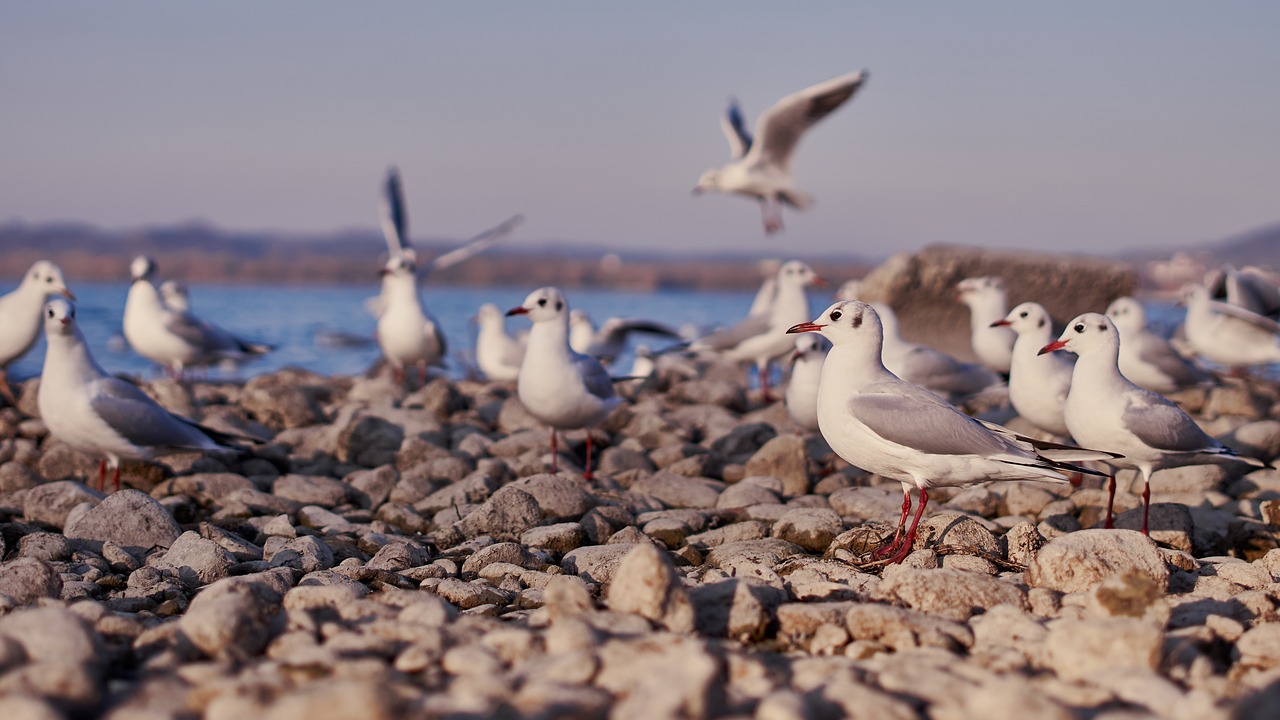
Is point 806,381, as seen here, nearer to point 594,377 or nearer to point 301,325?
point 594,377

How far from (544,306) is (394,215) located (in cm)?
1078

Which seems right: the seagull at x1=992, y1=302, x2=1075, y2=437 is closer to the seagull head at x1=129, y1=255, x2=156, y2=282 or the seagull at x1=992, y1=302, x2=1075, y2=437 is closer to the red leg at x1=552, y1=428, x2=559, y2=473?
the red leg at x1=552, y1=428, x2=559, y2=473

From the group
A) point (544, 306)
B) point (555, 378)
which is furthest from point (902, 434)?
point (544, 306)

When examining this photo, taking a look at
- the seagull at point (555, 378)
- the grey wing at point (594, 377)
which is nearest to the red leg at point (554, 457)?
the seagull at point (555, 378)

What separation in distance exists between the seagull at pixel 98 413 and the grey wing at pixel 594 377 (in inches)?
99.0

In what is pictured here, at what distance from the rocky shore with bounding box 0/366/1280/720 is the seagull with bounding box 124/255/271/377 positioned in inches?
119

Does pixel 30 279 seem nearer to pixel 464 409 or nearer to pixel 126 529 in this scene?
pixel 464 409

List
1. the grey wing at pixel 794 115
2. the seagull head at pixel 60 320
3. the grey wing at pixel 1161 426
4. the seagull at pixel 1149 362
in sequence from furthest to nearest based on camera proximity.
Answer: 1. the grey wing at pixel 794 115
2. the seagull at pixel 1149 362
3. the seagull head at pixel 60 320
4. the grey wing at pixel 1161 426

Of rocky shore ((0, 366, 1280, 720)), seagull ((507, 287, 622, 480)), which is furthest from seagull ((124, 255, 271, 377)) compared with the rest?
seagull ((507, 287, 622, 480))

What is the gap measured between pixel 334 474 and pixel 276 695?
534 cm

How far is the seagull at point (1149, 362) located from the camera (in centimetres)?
1005

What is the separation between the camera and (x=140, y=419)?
7344 millimetres

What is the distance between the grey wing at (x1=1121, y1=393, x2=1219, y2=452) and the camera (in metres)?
6.23

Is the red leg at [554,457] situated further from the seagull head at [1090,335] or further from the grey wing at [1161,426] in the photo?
the grey wing at [1161,426]
